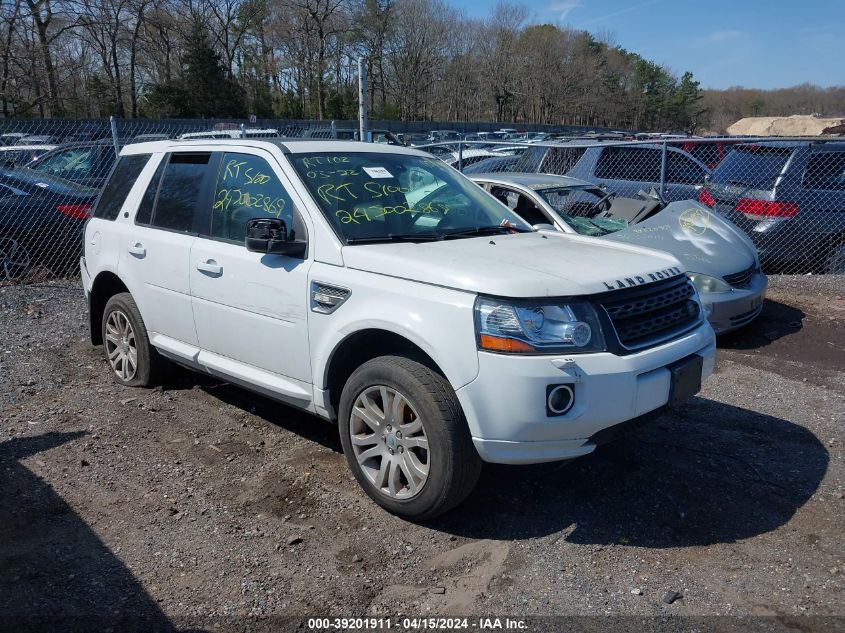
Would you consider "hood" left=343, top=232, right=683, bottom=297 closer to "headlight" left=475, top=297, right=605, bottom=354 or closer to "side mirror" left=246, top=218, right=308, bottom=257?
"headlight" left=475, top=297, right=605, bottom=354

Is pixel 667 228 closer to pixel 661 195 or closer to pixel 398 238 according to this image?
pixel 661 195

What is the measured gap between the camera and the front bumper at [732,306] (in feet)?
20.6

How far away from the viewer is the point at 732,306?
249 inches

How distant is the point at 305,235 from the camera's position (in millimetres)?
3867

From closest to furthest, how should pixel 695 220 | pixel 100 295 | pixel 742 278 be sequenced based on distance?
1. pixel 100 295
2. pixel 742 278
3. pixel 695 220

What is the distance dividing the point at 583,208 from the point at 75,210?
652cm

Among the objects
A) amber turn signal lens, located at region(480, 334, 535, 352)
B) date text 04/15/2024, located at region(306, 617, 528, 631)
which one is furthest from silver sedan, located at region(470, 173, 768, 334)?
date text 04/15/2024, located at region(306, 617, 528, 631)

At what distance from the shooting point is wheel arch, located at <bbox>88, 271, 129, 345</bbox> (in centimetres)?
545

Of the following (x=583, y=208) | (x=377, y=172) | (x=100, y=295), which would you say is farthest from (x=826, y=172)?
(x=100, y=295)

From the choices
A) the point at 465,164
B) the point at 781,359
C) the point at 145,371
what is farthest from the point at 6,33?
the point at 781,359

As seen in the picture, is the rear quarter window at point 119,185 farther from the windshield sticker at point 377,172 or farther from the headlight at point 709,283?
the headlight at point 709,283

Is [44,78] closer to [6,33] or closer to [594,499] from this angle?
[6,33]

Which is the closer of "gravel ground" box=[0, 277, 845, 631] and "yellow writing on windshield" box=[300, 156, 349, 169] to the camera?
"gravel ground" box=[0, 277, 845, 631]

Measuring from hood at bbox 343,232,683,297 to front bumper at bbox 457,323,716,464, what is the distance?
330 millimetres
